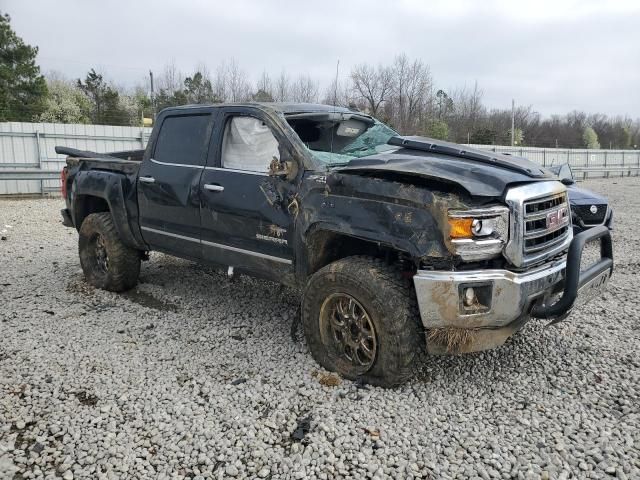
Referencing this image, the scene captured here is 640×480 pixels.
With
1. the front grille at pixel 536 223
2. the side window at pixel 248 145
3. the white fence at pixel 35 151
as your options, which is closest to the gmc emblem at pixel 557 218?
the front grille at pixel 536 223

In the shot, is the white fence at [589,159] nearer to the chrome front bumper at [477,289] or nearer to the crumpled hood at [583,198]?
the crumpled hood at [583,198]

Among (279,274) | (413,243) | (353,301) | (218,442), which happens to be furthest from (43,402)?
(413,243)

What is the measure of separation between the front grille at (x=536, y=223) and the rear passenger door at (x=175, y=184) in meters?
2.58

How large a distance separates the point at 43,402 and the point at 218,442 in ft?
4.15

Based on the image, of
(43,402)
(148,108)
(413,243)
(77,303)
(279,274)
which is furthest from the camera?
(148,108)

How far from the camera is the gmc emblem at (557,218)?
3.30 metres

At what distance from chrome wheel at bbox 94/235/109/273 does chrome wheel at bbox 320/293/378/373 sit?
3111 millimetres

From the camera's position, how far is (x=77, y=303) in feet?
17.1

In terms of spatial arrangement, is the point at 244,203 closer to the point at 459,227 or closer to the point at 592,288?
the point at 459,227

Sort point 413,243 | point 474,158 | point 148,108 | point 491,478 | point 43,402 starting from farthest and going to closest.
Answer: point 148,108 < point 474,158 < point 43,402 < point 413,243 < point 491,478

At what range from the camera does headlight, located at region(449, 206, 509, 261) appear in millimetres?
2885

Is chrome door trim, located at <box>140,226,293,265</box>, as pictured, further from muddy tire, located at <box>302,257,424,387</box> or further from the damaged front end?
the damaged front end

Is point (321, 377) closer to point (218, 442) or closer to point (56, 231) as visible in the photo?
point (218, 442)

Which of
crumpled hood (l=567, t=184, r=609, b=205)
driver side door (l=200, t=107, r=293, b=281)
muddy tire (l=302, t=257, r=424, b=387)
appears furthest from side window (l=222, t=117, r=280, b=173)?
crumpled hood (l=567, t=184, r=609, b=205)
